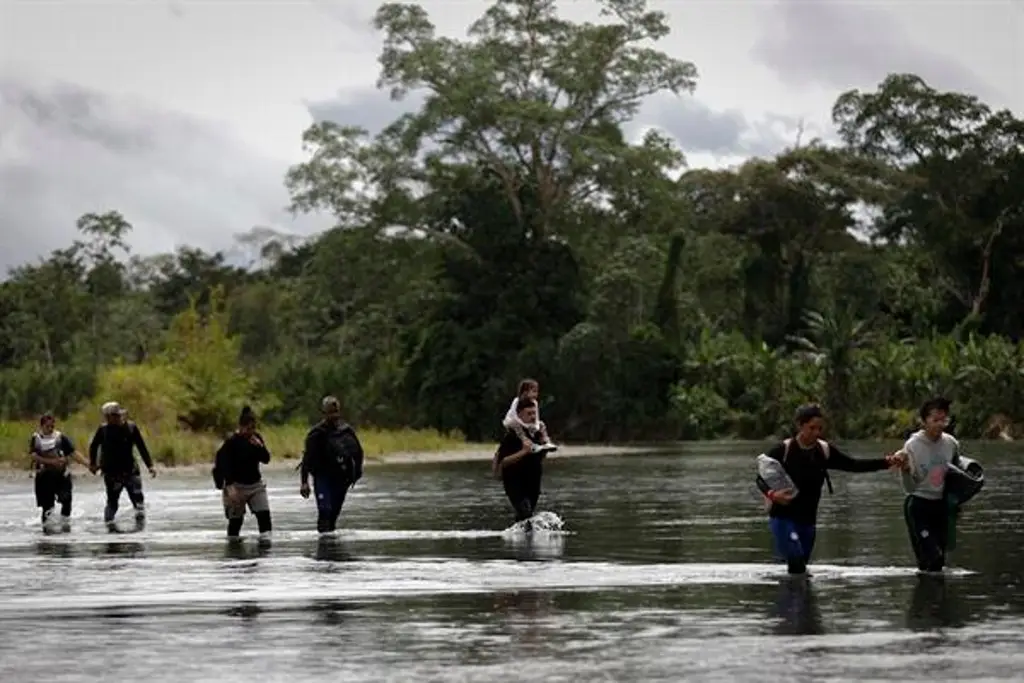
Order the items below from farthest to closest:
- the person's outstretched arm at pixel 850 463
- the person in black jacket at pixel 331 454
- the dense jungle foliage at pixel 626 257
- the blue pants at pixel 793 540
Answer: the dense jungle foliage at pixel 626 257, the person in black jacket at pixel 331 454, the blue pants at pixel 793 540, the person's outstretched arm at pixel 850 463

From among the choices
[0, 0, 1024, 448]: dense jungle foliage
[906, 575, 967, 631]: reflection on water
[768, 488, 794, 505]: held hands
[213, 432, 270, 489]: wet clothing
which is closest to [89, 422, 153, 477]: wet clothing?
[213, 432, 270, 489]: wet clothing

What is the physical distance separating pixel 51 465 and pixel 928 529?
15.2 m

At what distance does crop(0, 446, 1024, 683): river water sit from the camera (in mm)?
12406

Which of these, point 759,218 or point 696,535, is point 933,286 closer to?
point 759,218

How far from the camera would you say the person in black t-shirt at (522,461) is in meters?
23.1

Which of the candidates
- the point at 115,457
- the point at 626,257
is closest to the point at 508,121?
the point at 626,257

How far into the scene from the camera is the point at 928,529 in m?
17.5

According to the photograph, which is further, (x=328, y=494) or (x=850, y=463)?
(x=328, y=494)

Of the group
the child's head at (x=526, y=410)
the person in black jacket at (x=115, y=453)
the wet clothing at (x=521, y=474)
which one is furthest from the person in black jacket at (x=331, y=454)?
the person in black jacket at (x=115, y=453)

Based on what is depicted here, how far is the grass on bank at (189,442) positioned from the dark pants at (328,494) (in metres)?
27.0

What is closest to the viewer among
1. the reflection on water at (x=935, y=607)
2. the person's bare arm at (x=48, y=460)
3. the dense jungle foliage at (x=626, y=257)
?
the reflection on water at (x=935, y=607)

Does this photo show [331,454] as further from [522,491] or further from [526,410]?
[526,410]

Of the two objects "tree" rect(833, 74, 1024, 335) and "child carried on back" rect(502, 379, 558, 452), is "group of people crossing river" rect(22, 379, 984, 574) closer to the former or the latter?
"child carried on back" rect(502, 379, 558, 452)

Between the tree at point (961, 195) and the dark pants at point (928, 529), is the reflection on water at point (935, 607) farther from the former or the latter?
the tree at point (961, 195)
